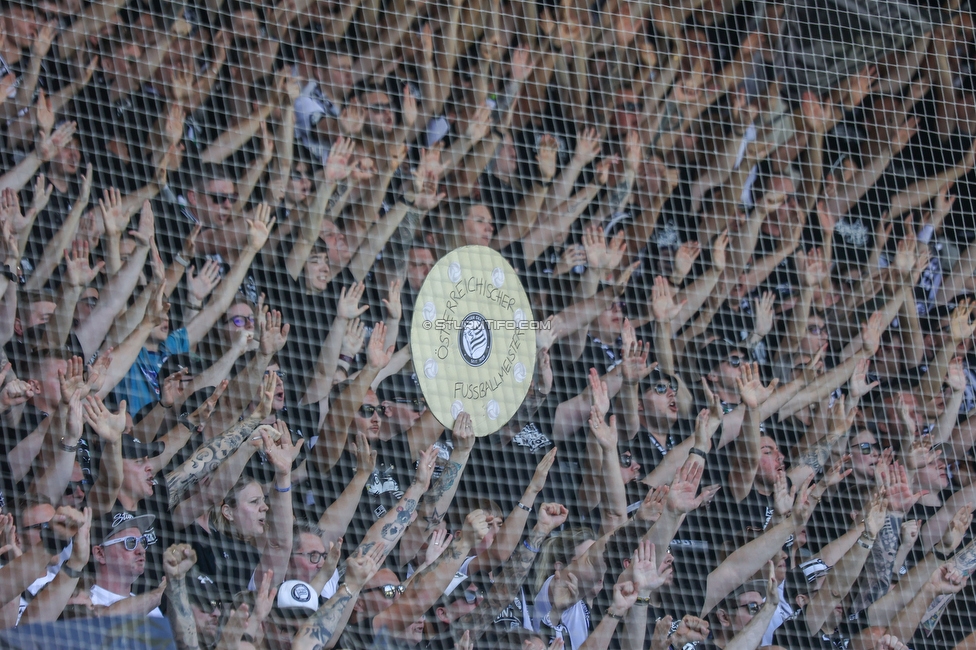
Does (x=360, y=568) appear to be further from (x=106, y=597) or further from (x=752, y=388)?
(x=752, y=388)

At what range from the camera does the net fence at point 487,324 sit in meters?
3.24

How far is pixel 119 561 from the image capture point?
3.11 metres

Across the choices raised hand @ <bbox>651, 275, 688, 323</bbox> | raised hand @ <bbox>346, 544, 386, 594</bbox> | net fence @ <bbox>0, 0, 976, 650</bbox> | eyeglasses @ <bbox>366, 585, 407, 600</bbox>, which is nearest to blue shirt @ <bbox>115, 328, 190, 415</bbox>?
net fence @ <bbox>0, 0, 976, 650</bbox>

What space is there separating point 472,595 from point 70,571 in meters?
1.14

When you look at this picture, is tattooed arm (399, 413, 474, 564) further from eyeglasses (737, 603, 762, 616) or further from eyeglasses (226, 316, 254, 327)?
eyeglasses (737, 603, 762, 616)

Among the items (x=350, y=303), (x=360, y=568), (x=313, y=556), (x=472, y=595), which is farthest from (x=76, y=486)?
(x=472, y=595)

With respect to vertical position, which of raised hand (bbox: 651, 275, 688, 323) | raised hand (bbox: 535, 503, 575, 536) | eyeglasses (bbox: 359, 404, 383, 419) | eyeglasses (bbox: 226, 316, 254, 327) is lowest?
raised hand (bbox: 535, 503, 575, 536)

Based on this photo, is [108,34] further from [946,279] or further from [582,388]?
[946,279]

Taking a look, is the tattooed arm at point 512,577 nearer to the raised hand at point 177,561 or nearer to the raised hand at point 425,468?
the raised hand at point 425,468

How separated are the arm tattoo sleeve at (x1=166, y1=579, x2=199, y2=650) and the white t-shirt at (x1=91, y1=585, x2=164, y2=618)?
0.11 ft

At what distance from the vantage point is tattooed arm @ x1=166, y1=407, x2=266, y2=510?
10.6ft

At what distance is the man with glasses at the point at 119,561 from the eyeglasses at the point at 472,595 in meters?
0.89

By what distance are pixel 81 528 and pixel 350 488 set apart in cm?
81

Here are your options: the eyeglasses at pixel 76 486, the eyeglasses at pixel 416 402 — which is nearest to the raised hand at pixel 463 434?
the eyeglasses at pixel 416 402
